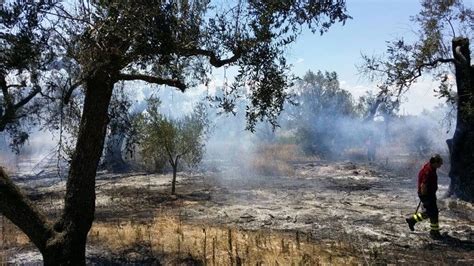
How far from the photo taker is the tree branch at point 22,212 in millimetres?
5785

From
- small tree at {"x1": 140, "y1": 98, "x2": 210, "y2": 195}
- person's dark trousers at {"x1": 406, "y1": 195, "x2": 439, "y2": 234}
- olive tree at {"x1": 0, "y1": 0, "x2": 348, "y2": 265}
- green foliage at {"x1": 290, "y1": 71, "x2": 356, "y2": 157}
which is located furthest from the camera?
green foliage at {"x1": 290, "y1": 71, "x2": 356, "y2": 157}

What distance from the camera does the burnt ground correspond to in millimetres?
9219

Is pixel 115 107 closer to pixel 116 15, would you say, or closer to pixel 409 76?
pixel 116 15

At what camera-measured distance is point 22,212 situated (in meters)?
6.02

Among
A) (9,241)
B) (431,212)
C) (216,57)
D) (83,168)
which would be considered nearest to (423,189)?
(431,212)

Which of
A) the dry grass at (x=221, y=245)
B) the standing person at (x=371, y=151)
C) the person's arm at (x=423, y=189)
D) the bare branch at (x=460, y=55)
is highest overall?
the bare branch at (x=460, y=55)

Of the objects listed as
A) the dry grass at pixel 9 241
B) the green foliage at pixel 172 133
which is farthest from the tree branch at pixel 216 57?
the green foliage at pixel 172 133

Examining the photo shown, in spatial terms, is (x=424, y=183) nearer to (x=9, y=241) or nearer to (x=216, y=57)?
(x=216, y=57)

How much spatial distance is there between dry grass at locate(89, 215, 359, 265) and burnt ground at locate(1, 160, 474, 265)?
0.48 metres

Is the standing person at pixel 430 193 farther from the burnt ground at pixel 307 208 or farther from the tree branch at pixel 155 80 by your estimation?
the tree branch at pixel 155 80

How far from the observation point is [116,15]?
445cm

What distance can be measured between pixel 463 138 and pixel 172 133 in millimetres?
10560

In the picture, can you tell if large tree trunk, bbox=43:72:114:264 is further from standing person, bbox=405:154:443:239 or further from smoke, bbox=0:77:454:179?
smoke, bbox=0:77:454:179

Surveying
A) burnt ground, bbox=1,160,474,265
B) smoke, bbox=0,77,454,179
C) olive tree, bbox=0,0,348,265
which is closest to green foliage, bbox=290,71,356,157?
smoke, bbox=0,77,454,179
